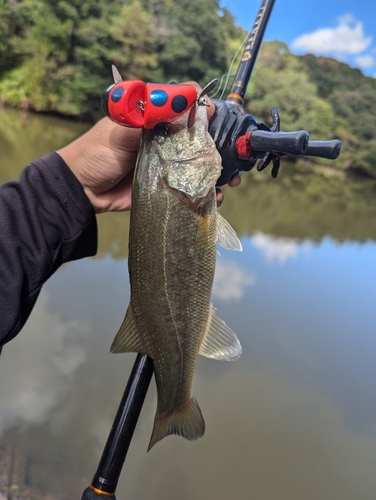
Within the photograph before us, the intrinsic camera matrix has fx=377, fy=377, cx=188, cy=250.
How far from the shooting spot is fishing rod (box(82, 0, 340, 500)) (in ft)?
4.01

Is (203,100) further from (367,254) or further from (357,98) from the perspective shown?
(357,98)

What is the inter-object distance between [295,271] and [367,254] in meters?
3.31

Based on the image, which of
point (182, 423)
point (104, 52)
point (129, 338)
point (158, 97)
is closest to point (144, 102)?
point (158, 97)

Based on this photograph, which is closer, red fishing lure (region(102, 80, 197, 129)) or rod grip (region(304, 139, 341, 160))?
red fishing lure (region(102, 80, 197, 129))

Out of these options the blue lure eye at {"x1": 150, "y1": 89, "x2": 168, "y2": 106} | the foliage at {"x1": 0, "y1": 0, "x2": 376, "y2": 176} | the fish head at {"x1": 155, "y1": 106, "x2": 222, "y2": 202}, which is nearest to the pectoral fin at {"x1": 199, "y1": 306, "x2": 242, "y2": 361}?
the fish head at {"x1": 155, "y1": 106, "x2": 222, "y2": 202}

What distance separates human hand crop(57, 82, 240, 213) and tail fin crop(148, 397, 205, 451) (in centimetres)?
86

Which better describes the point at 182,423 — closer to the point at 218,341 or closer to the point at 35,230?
the point at 218,341

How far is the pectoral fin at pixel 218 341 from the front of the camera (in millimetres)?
1479

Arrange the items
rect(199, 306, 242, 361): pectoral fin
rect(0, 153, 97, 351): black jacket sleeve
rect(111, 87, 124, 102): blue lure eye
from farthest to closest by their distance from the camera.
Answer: rect(199, 306, 242, 361): pectoral fin < rect(0, 153, 97, 351): black jacket sleeve < rect(111, 87, 124, 102): blue lure eye

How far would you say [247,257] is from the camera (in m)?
6.54

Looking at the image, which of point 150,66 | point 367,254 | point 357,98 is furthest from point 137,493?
point 357,98

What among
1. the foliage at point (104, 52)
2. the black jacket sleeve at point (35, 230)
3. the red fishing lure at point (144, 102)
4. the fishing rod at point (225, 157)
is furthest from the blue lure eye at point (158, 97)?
the foliage at point (104, 52)

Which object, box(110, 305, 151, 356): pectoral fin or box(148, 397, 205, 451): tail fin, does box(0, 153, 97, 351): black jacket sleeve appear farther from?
box(148, 397, 205, 451): tail fin

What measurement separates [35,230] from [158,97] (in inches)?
28.9
